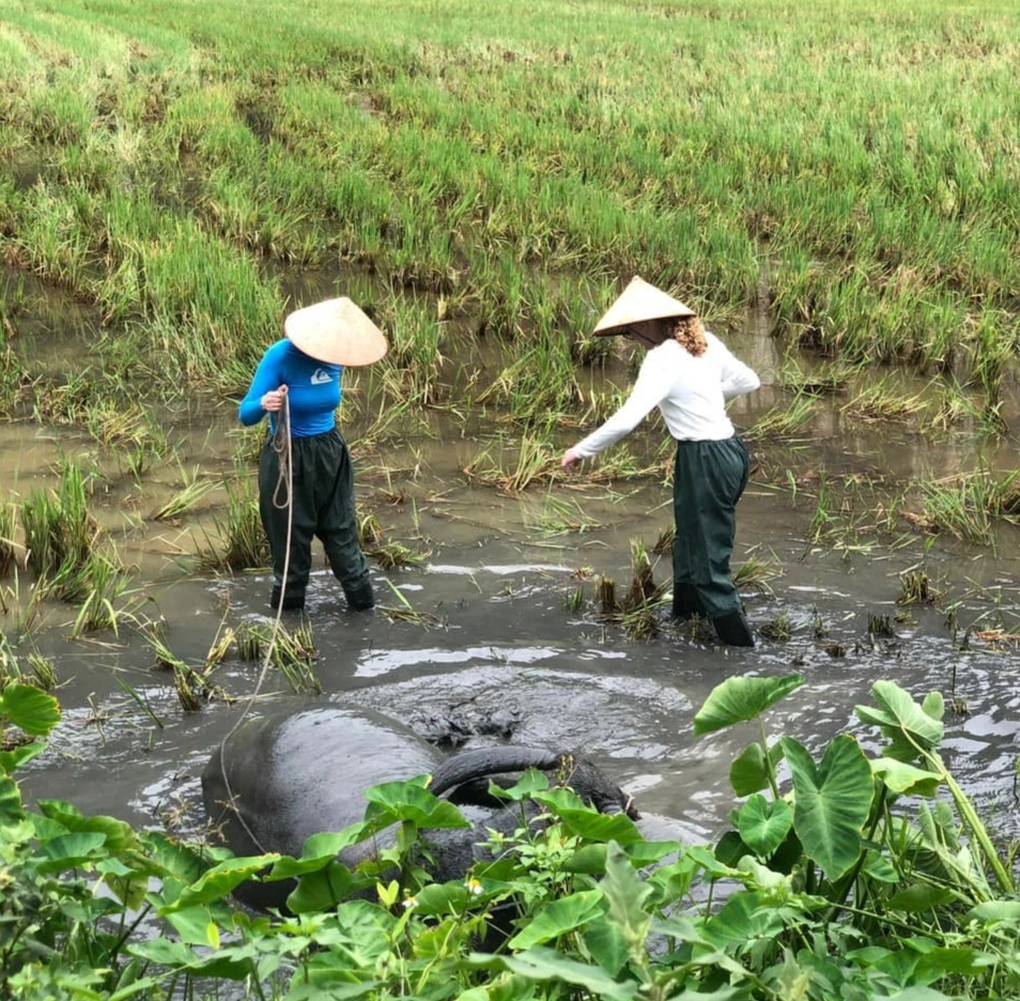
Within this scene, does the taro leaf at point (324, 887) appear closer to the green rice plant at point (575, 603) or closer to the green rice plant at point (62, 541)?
the green rice plant at point (575, 603)

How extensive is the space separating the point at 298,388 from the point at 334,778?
196 centimetres

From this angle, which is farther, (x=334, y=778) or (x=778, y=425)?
(x=778, y=425)

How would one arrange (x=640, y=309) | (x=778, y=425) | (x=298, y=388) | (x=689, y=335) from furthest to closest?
(x=778, y=425)
(x=298, y=388)
(x=689, y=335)
(x=640, y=309)

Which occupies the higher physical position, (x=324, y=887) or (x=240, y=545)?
(x=324, y=887)

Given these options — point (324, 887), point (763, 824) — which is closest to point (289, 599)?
point (324, 887)

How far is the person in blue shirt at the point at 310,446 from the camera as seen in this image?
4520 mm

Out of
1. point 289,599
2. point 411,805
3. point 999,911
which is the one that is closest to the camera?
point 999,911

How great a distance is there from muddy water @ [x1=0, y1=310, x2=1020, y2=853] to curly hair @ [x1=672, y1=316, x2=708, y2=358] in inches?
41.3

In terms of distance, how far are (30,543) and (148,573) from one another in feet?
1.49

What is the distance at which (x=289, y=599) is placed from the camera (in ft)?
16.2

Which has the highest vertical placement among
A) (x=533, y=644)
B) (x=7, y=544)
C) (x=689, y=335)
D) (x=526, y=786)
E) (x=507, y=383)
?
(x=689, y=335)

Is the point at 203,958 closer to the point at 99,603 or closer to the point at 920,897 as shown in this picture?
the point at 920,897

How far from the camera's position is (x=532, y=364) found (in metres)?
7.19

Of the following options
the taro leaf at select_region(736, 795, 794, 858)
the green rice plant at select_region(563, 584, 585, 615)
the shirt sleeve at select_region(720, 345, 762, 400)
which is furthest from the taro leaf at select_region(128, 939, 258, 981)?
the shirt sleeve at select_region(720, 345, 762, 400)
